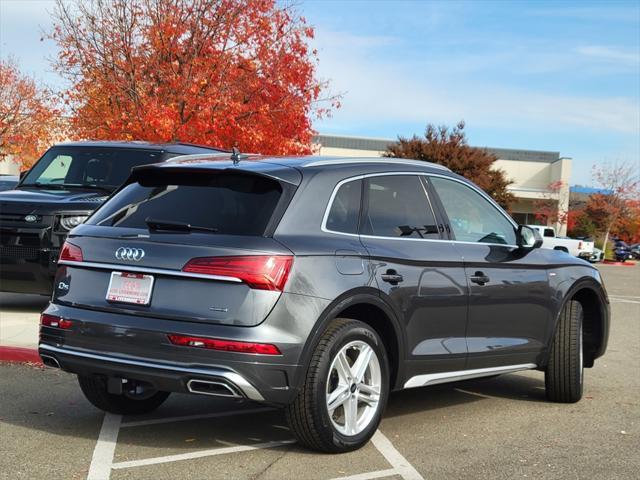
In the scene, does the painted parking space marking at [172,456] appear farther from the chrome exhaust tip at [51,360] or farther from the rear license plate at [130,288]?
the rear license plate at [130,288]

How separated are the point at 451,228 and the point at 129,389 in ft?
8.32

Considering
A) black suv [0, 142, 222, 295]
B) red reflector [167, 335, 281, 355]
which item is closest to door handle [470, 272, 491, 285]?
red reflector [167, 335, 281, 355]

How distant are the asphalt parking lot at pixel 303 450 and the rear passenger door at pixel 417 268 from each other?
1.94 ft

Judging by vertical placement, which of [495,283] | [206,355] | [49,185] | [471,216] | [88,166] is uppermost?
[88,166]

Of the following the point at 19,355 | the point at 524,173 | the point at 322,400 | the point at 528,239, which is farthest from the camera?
the point at 524,173

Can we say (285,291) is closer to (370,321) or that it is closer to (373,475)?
(370,321)

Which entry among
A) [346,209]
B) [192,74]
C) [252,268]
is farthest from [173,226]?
[192,74]

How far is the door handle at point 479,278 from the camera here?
252 inches

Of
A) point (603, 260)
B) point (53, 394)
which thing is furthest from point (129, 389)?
point (603, 260)

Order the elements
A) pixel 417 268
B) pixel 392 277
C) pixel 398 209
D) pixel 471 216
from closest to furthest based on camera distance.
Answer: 1. pixel 392 277
2. pixel 417 268
3. pixel 398 209
4. pixel 471 216

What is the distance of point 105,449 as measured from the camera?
17.9 ft

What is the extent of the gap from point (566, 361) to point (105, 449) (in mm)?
3817

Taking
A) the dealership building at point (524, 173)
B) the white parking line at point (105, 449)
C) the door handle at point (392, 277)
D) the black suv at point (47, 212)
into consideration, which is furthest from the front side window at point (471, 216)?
the dealership building at point (524, 173)

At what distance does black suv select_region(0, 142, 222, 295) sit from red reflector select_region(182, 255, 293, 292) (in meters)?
5.77
